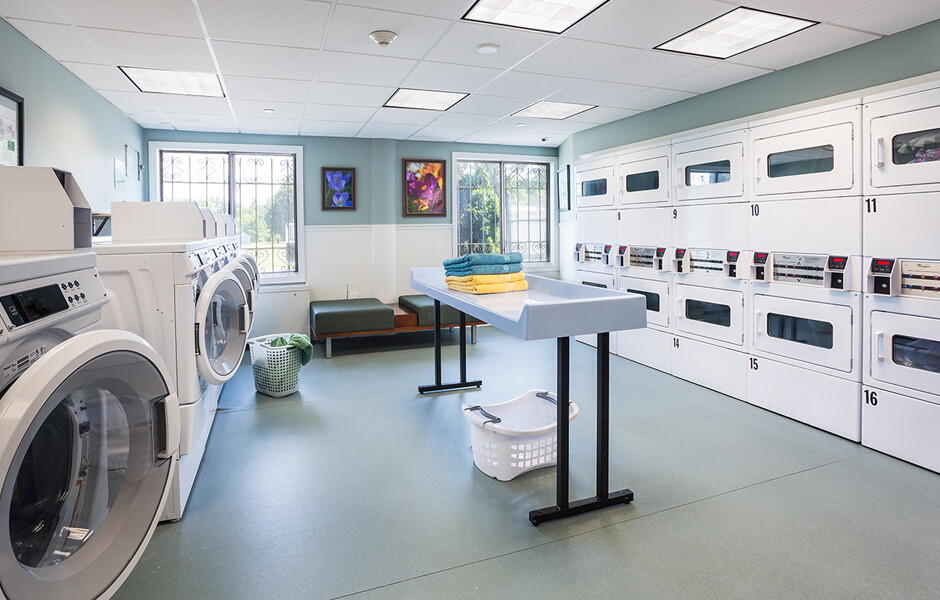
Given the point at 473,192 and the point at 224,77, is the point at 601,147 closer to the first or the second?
the point at 473,192

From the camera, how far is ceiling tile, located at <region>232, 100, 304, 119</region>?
468 cm

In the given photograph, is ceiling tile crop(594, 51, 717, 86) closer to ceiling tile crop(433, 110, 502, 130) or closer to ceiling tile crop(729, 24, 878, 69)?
ceiling tile crop(729, 24, 878, 69)

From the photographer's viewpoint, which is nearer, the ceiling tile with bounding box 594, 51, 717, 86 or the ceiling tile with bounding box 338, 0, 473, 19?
the ceiling tile with bounding box 338, 0, 473, 19

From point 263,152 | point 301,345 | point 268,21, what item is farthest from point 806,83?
point 263,152

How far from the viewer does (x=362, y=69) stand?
3.74 meters

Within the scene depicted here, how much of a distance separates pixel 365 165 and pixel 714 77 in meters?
3.98

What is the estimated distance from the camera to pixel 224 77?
3.87 meters

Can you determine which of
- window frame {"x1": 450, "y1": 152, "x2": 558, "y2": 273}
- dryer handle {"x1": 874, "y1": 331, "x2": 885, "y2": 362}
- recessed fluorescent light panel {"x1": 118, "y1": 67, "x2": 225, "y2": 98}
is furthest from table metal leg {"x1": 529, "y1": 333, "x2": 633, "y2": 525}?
window frame {"x1": 450, "y1": 152, "x2": 558, "y2": 273}

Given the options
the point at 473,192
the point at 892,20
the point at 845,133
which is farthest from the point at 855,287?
the point at 473,192

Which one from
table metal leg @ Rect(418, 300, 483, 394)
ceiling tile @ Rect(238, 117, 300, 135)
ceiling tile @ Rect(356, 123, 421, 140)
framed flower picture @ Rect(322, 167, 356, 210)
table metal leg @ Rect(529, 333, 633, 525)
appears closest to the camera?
table metal leg @ Rect(529, 333, 633, 525)

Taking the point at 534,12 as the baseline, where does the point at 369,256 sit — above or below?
below

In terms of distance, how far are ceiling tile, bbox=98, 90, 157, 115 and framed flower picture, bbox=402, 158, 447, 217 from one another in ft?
9.20

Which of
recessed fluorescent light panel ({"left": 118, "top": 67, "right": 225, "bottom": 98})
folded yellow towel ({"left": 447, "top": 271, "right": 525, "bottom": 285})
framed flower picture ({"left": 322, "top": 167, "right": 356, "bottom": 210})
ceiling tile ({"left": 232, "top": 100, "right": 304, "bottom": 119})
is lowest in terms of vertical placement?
folded yellow towel ({"left": 447, "top": 271, "right": 525, "bottom": 285})

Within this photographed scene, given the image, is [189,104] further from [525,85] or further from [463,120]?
[525,85]
